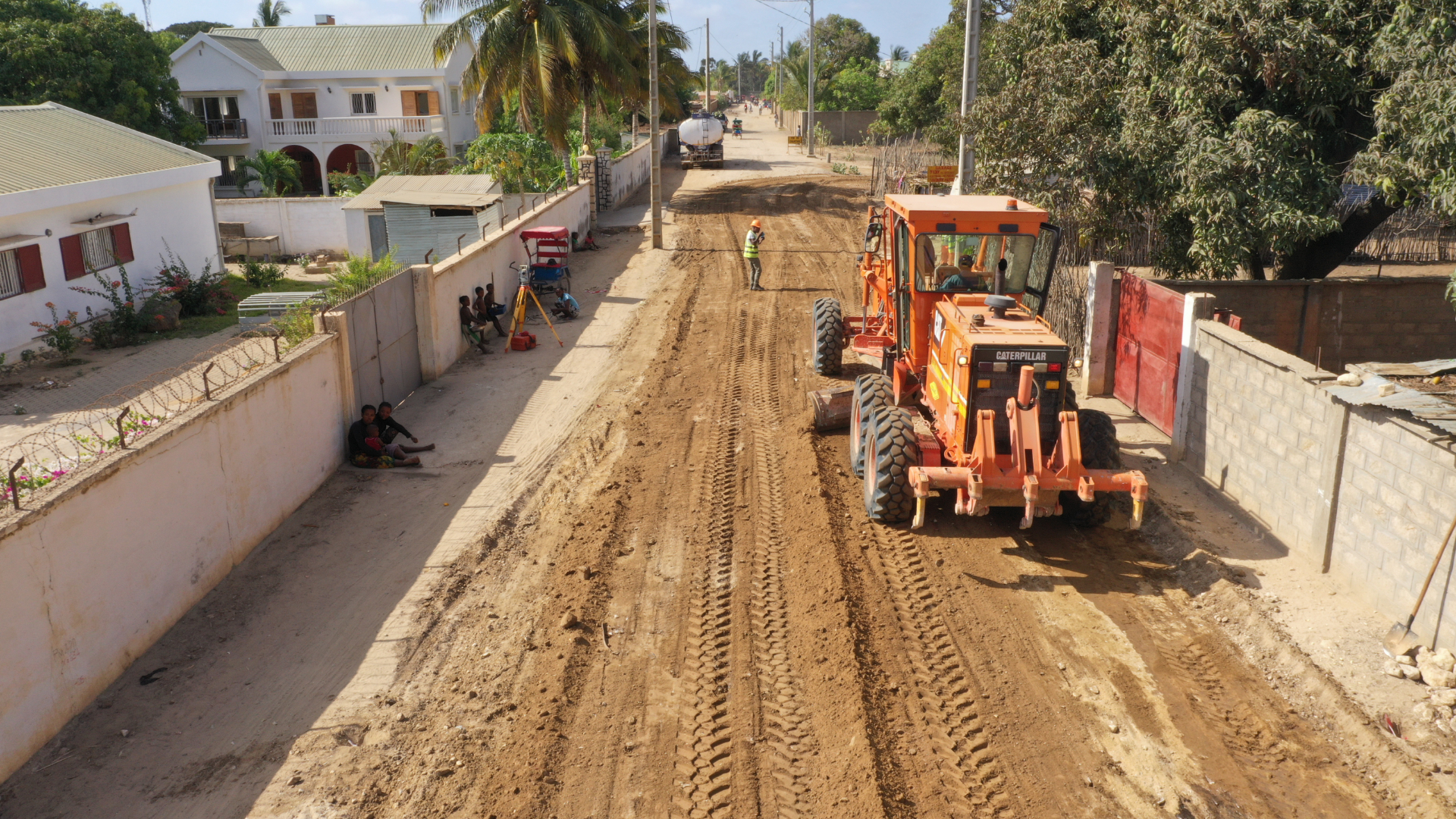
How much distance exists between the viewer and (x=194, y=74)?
38.5 metres

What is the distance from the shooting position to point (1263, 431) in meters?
9.09

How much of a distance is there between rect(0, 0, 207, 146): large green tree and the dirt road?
26667 millimetres

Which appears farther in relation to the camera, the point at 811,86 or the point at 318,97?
the point at 811,86

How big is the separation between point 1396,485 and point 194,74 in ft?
140

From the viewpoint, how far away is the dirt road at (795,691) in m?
5.81

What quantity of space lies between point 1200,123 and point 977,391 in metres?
5.67

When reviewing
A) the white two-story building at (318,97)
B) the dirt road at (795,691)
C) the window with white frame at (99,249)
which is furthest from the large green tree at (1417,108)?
the white two-story building at (318,97)

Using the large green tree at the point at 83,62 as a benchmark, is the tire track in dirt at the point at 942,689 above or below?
below

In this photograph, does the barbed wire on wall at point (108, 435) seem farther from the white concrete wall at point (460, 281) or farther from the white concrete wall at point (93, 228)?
the white concrete wall at point (93, 228)

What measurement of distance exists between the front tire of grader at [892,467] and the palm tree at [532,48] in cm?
2179

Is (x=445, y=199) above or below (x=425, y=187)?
below

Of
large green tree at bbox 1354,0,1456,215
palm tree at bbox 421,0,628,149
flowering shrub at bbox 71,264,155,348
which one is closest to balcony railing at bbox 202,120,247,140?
palm tree at bbox 421,0,628,149

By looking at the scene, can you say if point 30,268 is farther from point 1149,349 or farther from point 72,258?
point 1149,349

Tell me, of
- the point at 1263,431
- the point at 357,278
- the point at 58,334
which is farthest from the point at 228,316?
the point at 1263,431
